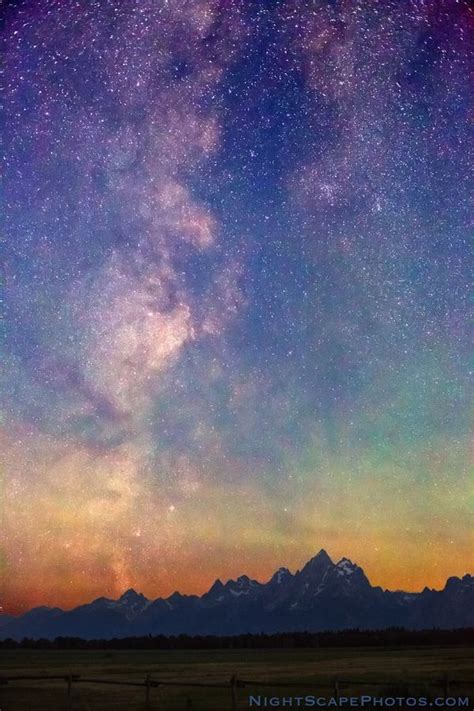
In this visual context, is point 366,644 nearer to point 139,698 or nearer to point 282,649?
point 282,649

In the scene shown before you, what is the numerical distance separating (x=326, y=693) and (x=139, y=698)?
1066 cm

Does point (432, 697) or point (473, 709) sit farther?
point (432, 697)

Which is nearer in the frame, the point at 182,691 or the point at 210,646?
the point at 182,691

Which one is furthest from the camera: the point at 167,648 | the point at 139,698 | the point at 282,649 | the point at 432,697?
the point at 167,648

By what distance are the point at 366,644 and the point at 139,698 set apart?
125 m

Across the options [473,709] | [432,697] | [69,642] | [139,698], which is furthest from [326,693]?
[69,642]

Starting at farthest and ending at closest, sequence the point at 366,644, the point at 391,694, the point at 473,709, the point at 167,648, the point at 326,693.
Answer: the point at 167,648 → the point at 366,644 → the point at 326,693 → the point at 391,694 → the point at 473,709

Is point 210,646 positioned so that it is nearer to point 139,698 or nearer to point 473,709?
point 139,698

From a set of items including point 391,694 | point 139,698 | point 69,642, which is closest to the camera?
point 391,694

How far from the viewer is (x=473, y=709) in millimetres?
24844

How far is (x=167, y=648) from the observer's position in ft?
529

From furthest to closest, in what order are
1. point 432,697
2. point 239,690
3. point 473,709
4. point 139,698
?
1. point 239,690
2. point 139,698
3. point 432,697
4. point 473,709

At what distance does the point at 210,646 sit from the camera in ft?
529

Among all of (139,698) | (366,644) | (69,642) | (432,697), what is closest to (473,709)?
(432,697)
